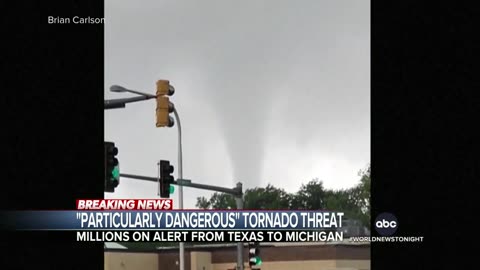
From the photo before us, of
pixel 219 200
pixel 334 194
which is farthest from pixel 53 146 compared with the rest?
pixel 219 200

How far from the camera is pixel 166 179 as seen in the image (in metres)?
19.6

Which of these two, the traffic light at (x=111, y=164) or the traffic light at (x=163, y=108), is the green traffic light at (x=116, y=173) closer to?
the traffic light at (x=111, y=164)

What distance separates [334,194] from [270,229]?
1675 centimetres

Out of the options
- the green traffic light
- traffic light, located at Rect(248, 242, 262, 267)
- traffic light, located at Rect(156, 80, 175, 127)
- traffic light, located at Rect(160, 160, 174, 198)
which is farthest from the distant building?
the green traffic light

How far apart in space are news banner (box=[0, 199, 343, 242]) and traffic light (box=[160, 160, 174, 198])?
8979 mm
